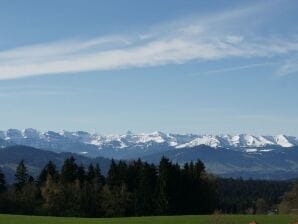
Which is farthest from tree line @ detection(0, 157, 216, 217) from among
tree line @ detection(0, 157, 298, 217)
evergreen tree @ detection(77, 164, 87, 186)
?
evergreen tree @ detection(77, 164, 87, 186)

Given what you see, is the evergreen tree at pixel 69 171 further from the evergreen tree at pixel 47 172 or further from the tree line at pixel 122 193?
the evergreen tree at pixel 47 172

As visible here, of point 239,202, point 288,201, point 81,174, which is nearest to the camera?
point 81,174

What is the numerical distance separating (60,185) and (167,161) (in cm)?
1674

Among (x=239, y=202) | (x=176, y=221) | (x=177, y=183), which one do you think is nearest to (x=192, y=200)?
(x=177, y=183)

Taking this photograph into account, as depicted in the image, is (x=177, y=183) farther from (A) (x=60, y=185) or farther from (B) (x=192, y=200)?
(A) (x=60, y=185)

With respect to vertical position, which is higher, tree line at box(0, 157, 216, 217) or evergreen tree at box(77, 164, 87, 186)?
evergreen tree at box(77, 164, 87, 186)

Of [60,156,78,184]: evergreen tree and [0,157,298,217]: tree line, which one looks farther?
[60,156,78,184]: evergreen tree

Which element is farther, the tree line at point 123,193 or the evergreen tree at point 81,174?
the evergreen tree at point 81,174

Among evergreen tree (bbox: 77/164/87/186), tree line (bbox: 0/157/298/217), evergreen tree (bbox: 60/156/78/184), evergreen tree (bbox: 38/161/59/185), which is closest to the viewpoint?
tree line (bbox: 0/157/298/217)

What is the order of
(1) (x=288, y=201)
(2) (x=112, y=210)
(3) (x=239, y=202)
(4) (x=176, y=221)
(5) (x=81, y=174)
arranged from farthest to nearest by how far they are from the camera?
1. (3) (x=239, y=202)
2. (1) (x=288, y=201)
3. (5) (x=81, y=174)
4. (2) (x=112, y=210)
5. (4) (x=176, y=221)

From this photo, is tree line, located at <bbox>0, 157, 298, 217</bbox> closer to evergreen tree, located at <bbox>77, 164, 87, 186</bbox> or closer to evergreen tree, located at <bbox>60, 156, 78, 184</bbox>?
evergreen tree, located at <bbox>60, 156, 78, 184</bbox>

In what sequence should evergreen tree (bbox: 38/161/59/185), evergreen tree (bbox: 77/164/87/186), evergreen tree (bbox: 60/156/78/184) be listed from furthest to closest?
evergreen tree (bbox: 38/161/59/185)
evergreen tree (bbox: 77/164/87/186)
evergreen tree (bbox: 60/156/78/184)

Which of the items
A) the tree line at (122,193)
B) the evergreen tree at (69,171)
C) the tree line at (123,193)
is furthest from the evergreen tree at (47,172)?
the tree line at (123,193)

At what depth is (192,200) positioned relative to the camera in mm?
90938
